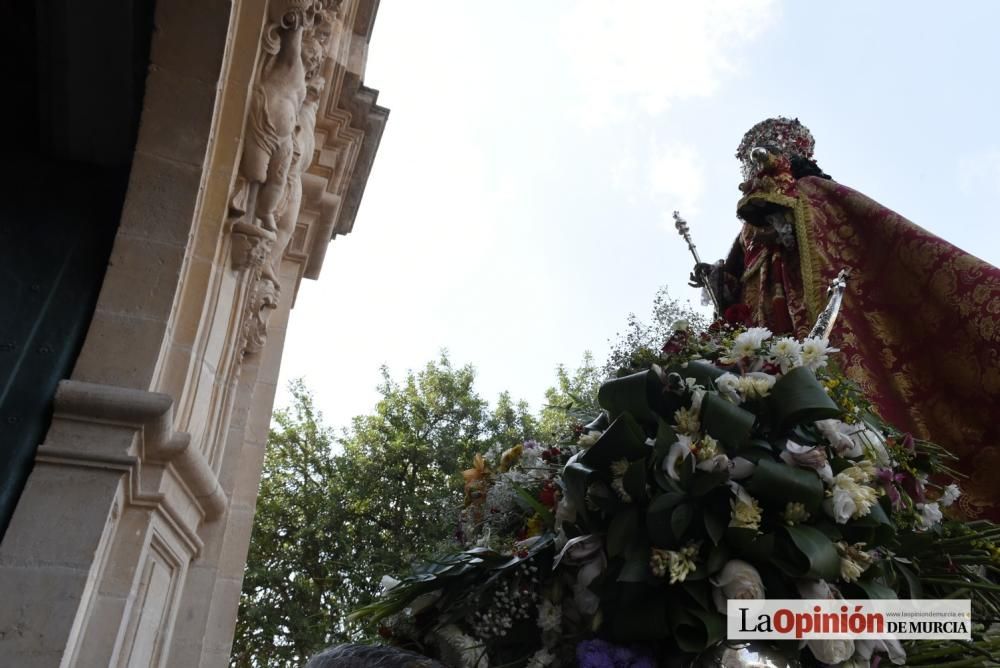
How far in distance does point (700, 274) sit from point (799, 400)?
2.39m

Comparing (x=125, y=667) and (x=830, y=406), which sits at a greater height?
(x=830, y=406)

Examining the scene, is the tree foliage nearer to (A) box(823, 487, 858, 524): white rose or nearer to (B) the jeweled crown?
(B) the jeweled crown

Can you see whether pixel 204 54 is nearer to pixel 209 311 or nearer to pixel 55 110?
pixel 55 110

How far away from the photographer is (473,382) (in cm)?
1675

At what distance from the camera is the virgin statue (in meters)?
2.60

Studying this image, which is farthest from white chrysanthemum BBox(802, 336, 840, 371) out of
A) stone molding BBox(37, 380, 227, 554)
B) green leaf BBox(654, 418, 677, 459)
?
stone molding BBox(37, 380, 227, 554)

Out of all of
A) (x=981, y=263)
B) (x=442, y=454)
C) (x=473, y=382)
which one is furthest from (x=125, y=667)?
(x=473, y=382)

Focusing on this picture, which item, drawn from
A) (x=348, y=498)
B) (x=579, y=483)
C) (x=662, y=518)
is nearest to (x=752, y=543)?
(x=662, y=518)

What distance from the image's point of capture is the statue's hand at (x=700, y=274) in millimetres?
3953

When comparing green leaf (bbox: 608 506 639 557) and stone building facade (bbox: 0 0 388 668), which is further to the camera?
stone building facade (bbox: 0 0 388 668)

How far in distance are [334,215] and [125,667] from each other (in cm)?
362

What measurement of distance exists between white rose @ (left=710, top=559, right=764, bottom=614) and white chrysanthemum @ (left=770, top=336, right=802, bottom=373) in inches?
21.5

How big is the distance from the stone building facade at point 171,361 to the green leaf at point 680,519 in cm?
148

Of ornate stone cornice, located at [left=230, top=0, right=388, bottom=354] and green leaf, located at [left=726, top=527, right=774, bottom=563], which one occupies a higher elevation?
ornate stone cornice, located at [left=230, top=0, right=388, bottom=354]
